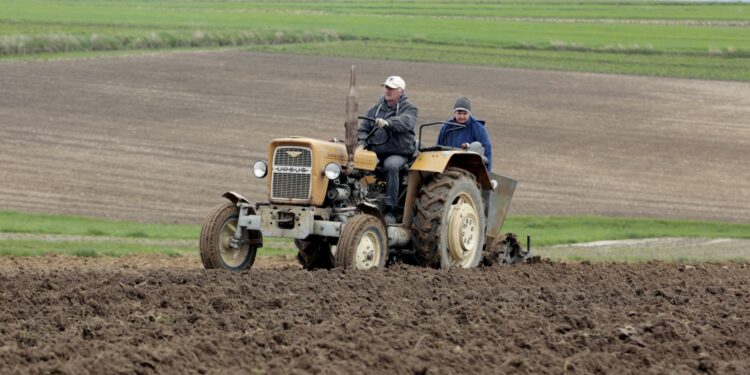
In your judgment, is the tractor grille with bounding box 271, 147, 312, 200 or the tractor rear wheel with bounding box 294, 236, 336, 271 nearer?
the tractor grille with bounding box 271, 147, 312, 200

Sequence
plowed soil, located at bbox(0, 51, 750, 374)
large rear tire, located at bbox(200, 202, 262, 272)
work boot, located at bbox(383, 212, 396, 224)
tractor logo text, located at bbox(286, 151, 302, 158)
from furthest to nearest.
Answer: work boot, located at bbox(383, 212, 396, 224) → large rear tire, located at bbox(200, 202, 262, 272) → tractor logo text, located at bbox(286, 151, 302, 158) → plowed soil, located at bbox(0, 51, 750, 374)

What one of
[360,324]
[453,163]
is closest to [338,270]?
[453,163]

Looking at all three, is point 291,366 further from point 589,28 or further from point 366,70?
point 589,28

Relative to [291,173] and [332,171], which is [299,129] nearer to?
[291,173]

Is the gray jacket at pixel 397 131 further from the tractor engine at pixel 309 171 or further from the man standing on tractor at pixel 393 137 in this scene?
the tractor engine at pixel 309 171

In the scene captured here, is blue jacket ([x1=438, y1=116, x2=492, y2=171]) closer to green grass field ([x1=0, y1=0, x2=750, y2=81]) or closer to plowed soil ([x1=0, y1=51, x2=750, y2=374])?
plowed soil ([x1=0, y1=51, x2=750, y2=374])

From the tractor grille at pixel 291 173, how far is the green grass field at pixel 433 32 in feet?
115

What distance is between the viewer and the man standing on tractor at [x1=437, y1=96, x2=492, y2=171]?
1480 cm

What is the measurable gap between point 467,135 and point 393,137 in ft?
6.59

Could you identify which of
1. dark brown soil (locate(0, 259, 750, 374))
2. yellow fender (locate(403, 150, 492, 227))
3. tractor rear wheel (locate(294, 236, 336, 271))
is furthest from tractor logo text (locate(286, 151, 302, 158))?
tractor rear wheel (locate(294, 236, 336, 271))

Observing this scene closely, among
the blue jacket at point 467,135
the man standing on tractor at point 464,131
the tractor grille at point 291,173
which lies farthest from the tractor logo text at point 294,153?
the blue jacket at point 467,135

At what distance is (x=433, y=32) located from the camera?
2753 inches

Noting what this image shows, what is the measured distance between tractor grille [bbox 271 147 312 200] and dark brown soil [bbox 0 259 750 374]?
2.57 feet

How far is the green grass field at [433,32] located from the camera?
5281cm
